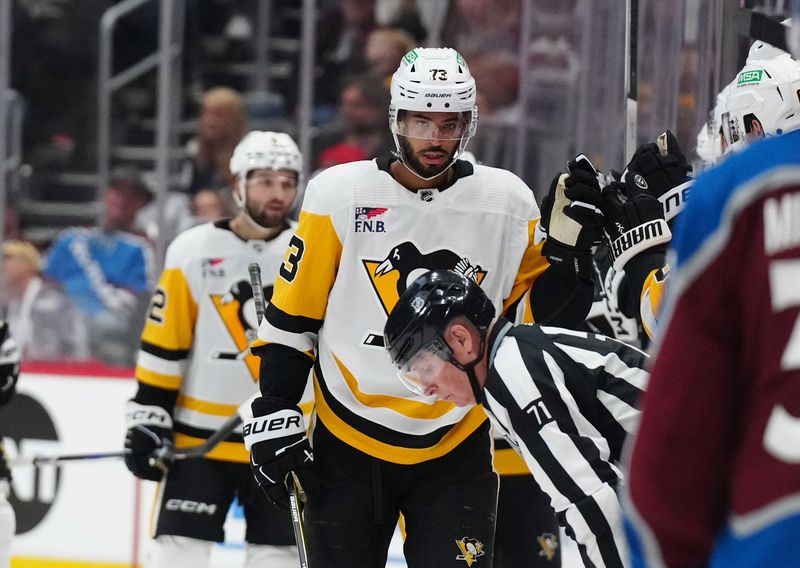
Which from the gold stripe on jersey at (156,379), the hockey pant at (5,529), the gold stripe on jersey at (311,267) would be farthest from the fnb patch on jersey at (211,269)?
the gold stripe on jersey at (311,267)

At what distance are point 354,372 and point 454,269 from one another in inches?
10.5

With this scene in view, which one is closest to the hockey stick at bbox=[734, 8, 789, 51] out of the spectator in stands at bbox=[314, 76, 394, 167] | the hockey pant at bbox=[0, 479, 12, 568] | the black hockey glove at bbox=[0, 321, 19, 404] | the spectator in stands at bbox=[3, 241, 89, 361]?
the black hockey glove at bbox=[0, 321, 19, 404]

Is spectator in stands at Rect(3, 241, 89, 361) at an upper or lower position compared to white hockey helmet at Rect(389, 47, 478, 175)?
lower

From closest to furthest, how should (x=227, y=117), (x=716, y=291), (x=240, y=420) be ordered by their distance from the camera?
(x=716, y=291), (x=240, y=420), (x=227, y=117)

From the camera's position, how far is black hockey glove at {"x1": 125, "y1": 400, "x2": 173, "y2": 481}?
11.0ft

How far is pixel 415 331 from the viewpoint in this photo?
1.92 m

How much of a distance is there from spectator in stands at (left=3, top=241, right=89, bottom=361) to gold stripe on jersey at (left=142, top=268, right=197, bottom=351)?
1.42 m

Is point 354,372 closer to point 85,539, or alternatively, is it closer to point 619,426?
point 619,426

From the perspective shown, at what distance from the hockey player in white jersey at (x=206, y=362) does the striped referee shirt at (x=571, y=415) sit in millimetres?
1549

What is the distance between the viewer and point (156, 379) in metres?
3.41

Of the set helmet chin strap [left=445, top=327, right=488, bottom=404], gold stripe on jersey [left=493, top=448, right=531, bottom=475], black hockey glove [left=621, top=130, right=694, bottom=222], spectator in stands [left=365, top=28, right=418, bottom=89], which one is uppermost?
spectator in stands [left=365, top=28, right=418, bottom=89]

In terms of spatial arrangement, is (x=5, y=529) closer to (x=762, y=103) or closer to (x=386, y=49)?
(x=762, y=103)

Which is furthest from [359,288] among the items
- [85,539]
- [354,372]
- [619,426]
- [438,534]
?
[85,539]

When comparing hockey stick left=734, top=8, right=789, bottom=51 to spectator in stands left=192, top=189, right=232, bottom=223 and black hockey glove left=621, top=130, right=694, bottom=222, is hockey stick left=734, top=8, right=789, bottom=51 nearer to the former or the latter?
black hockey glove left=621, top=130, right=694, bottom=222
